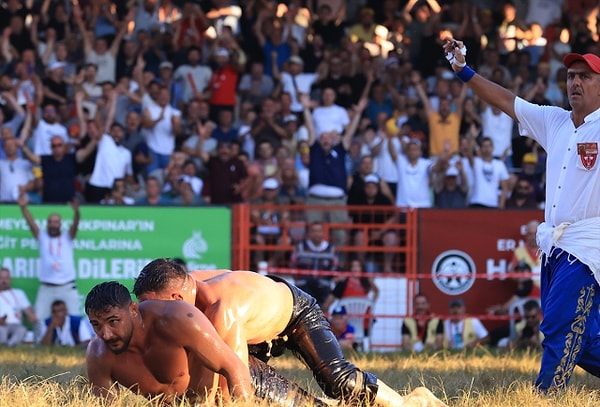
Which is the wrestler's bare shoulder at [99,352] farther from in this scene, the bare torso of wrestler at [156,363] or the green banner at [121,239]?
the green banner at [121,239]

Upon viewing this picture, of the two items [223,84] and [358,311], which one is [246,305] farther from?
[223,84]

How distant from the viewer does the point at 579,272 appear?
24.0 feet

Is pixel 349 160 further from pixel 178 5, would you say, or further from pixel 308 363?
pixel 308 363

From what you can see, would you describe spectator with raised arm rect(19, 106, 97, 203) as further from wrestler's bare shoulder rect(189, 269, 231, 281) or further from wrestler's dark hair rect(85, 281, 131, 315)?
wrestler's dark hair rect(85, 281, 131, 315)

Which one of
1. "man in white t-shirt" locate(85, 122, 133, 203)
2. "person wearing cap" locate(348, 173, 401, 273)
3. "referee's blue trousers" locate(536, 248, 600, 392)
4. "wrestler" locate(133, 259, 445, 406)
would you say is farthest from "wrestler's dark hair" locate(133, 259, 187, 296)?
"man in white t-shirt" locate(85, 122, 133, 203)

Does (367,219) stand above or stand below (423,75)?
below

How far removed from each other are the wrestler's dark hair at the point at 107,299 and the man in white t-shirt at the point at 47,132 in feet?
29.4

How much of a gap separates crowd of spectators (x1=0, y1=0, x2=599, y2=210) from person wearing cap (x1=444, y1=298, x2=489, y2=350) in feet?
5.44

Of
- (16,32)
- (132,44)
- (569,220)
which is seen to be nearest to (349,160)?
(132,44)

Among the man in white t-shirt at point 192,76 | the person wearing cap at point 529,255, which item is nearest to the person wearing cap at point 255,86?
the man in white t-shirt at point 192,76

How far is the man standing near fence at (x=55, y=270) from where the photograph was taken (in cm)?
1334

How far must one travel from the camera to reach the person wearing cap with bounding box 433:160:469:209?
14797 millimetres

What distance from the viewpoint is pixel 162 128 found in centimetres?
1543

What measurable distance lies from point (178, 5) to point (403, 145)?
446 centimetres
